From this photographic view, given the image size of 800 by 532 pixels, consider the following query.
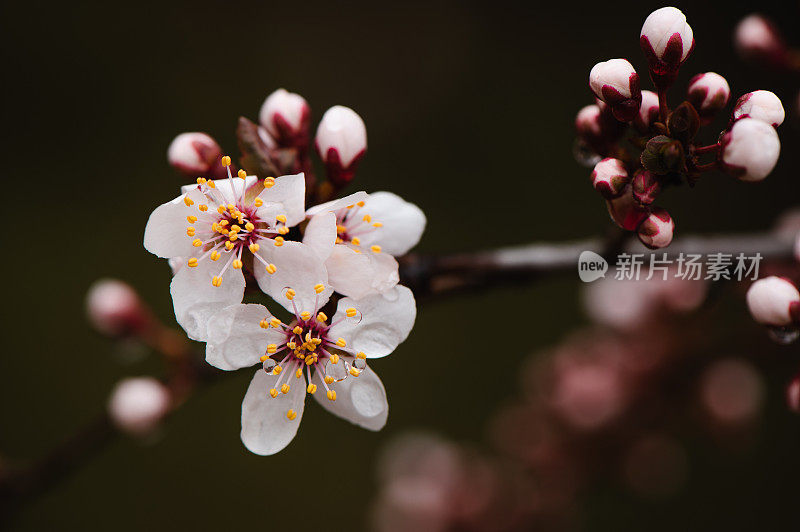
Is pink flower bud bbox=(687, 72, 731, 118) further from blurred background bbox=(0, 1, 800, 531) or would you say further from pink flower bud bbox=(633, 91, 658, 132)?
blurred background bbox=(0, 1, 800, 531)

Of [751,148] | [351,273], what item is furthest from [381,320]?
[751,148]

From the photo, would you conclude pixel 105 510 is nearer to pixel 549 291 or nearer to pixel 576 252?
pixel 549 291

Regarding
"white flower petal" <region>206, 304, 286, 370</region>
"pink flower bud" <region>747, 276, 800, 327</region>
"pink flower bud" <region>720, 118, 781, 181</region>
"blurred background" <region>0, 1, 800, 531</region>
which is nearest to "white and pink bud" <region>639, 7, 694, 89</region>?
"pink flower bud" <region>720, 118, 781, 181</region>

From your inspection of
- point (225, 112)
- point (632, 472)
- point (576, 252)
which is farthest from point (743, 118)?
point (225, 112)

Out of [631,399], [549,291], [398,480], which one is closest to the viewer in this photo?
[631,399]

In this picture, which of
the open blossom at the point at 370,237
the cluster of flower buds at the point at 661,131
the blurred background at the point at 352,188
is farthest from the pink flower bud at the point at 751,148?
the blurred background at the point at 352,188

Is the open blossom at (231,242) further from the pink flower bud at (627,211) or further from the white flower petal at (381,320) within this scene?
the pink flower bud at (627,211)
